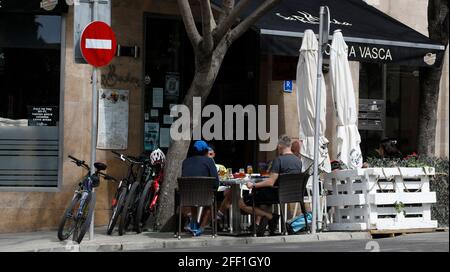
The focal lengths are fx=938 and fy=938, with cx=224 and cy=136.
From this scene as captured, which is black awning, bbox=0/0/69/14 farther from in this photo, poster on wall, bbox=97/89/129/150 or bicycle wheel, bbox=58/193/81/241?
bicycle wheel, bbox=58/193/81/241

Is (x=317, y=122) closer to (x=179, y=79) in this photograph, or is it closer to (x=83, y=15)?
(x=179, y=79)

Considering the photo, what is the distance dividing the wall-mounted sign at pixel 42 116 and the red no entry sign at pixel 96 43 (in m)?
2.75

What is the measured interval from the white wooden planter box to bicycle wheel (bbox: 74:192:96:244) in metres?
4.02

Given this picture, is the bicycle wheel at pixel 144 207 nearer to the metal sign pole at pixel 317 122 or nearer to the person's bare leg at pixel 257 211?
the person's bare leg at pixel 257 211

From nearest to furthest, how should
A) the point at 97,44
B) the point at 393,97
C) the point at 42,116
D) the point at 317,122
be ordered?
the point at 97,44 → the point at 317,122 → the point at 42,116 → the point at 393,97

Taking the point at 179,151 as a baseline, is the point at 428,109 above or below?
above

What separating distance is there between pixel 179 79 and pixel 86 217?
4.87 m

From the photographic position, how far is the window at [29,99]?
1569 centimetres

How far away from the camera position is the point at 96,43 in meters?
13.4

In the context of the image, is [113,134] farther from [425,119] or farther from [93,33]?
[425,119]

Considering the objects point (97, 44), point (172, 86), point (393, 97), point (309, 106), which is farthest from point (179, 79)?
point (393, 97)

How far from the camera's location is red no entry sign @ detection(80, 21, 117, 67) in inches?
525

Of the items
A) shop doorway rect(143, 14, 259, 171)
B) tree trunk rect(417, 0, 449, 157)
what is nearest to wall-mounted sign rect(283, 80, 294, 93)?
shop doorway rect(143, 14, 259, 171)
